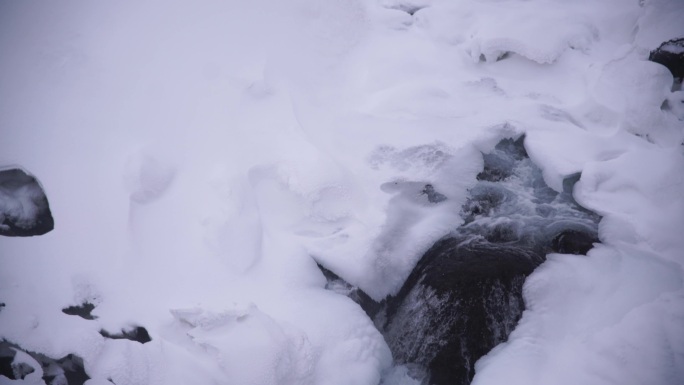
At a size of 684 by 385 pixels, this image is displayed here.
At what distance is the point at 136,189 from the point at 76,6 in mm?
2549

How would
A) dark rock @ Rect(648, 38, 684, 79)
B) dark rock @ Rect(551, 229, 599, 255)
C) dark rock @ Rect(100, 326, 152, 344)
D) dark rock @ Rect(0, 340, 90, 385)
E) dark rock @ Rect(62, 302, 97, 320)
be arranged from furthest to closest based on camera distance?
dark rock @ Rect(648, 38, 684, 79), dark rock @ Rect(551, 229, 599, 255), dark rock @ Rect(62, 302, 97, 320), dark rock @ Rect(100, 326, 152, 344), dark rock @ Rect(0, 340, 90, 385)

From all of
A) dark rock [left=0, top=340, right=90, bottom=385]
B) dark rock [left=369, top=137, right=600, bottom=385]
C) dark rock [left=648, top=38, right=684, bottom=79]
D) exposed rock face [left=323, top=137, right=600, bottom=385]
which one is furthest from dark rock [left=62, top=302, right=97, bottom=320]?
dark rock [left=648, top=38, right=684, bottom=79]

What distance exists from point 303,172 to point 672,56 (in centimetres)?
437

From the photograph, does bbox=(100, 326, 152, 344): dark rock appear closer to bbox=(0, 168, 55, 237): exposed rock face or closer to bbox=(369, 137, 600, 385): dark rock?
bbox=(0, 168, 55, 237): exposed rock face

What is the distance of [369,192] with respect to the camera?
13.1 ft

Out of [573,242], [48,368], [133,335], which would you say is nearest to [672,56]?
[573,242]

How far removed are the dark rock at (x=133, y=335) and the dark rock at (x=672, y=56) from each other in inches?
232

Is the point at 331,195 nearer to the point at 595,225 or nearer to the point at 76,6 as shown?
the point at 595,225

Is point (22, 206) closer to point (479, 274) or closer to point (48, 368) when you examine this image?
point (48, 368)

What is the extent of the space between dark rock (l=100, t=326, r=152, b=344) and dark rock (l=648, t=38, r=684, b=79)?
5.90 m

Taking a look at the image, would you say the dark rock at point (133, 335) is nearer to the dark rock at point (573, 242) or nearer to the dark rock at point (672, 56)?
the dark rock at point (573, 242)

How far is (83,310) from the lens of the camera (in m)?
3.21

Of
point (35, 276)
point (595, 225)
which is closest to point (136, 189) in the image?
point (35, 276)

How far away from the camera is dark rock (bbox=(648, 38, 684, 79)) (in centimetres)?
460
